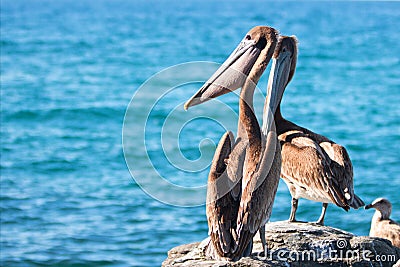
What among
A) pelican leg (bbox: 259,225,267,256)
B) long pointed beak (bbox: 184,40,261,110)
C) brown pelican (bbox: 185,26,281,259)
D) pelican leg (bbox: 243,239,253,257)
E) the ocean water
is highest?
the ocean water

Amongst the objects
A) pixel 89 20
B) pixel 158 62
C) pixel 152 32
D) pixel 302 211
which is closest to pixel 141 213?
pixel 302 211

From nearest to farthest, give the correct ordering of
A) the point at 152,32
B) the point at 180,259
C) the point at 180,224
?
the point at 180,259, the point at 180,224, the point at 152,32

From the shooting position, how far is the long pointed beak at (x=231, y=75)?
615 centimetres

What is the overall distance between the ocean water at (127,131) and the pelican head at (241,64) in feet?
5.97

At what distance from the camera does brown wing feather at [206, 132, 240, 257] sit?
5.45 meters

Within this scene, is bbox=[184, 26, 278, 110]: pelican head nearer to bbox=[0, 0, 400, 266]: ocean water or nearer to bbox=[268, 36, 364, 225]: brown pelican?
bbox=[268, 36, 364, 225]: brown pelican

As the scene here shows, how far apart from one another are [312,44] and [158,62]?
8.53 meters

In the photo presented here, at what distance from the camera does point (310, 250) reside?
5.97 meters

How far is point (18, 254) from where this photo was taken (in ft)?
36.4

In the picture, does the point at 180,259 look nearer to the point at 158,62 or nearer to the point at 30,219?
the point at 30,219

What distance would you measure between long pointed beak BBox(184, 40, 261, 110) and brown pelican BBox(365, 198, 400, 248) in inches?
99.2

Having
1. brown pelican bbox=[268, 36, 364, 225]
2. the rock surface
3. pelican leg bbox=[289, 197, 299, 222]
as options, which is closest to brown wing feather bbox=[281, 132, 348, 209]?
brown pelican bbox=[268, 36, 364, 225]

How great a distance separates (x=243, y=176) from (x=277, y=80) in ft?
4.34

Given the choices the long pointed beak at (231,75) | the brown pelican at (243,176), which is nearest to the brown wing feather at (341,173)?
the brown pelican at (243,176)
